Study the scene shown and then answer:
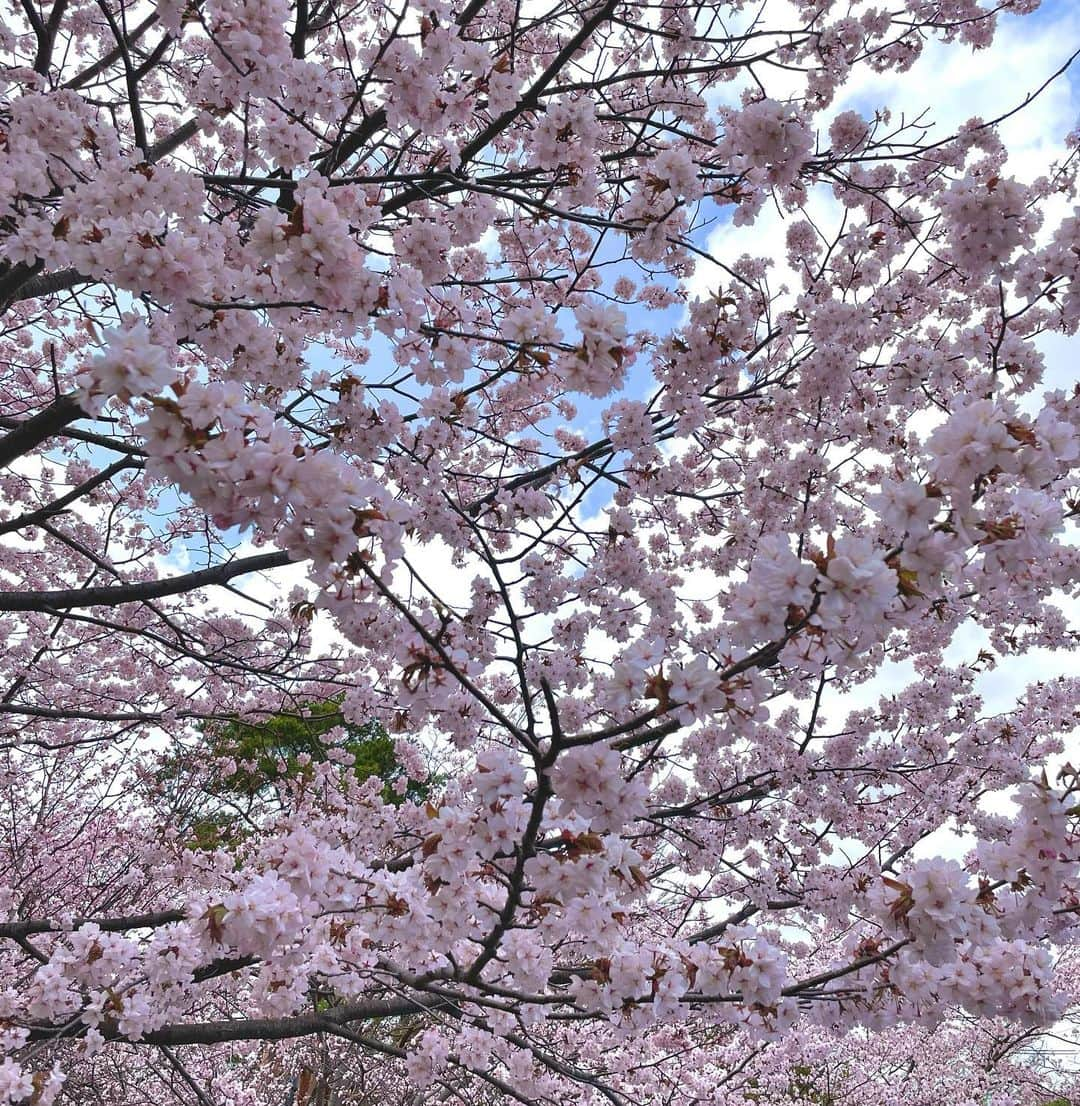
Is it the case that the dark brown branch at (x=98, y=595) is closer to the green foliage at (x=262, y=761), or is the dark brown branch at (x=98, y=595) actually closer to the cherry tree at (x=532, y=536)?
the cherry tree at (x=532, y=536)

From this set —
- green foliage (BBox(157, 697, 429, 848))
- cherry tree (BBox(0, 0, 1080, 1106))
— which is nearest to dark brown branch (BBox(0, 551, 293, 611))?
cherry tree (BBox(0, 0, 1080, 1106))

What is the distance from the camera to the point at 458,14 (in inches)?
164

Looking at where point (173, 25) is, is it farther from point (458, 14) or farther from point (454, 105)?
point (458, 14)

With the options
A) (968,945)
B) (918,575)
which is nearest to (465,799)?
(968,945)

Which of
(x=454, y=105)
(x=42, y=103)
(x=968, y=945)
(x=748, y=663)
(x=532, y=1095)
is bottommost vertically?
(x=532, y=1095)

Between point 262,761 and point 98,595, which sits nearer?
point 98,595

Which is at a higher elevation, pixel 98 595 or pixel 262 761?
pixel 262 761

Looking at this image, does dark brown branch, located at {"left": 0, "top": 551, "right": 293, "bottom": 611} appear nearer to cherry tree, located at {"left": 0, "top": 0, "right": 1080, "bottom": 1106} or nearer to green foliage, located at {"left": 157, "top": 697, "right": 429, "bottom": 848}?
cherry tree, located at {"left": 0, "top": 0, "right": 1080, "bottom": 1106}

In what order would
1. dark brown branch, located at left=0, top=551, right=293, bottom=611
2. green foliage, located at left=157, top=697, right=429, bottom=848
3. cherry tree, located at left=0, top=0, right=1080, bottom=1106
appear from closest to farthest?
1. cherry tree, located at left=0, top=0, right=1080, bottom=1106
2. dark brown branch, located at left=0, top=551, right=293, bottom=611
3. green foliage, located at left=157, top=697, right=429, bottom=848

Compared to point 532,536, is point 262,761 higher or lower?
higher

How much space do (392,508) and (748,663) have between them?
0.99 metres

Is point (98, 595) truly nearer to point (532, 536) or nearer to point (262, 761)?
point (532, 536)

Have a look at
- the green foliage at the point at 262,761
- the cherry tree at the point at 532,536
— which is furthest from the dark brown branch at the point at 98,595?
the green foliage at the point at 262,761

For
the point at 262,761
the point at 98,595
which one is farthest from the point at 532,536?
the point at 262,761
